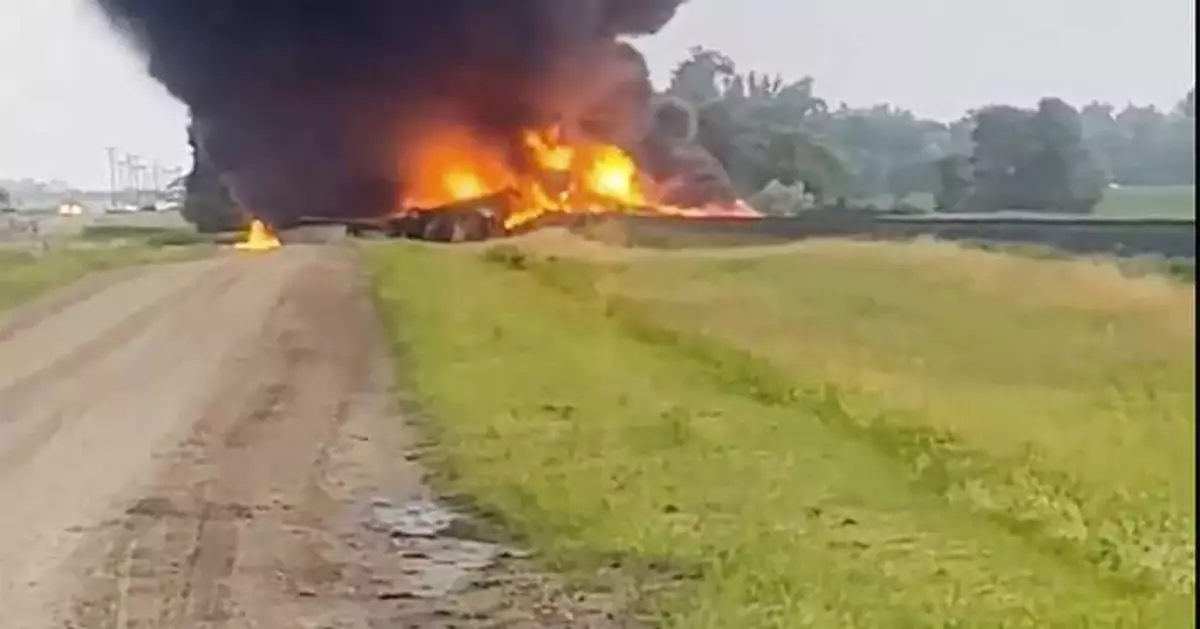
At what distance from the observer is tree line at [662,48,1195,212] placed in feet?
5.59

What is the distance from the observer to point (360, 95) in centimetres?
236

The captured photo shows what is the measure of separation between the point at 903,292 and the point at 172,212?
1.14 metres

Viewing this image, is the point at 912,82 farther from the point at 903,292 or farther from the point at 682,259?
the point at 682,259

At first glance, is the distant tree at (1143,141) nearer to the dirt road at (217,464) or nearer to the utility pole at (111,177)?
the dirt road at (217,464)

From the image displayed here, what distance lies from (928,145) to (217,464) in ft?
3.63

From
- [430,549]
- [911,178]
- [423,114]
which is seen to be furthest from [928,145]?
[423,114]

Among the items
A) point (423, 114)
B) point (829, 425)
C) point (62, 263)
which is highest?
point (423, 114)

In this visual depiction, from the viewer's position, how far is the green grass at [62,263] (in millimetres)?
2068

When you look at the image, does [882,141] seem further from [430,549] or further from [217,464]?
[217,464]

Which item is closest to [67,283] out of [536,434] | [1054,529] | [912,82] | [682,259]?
[536,434]

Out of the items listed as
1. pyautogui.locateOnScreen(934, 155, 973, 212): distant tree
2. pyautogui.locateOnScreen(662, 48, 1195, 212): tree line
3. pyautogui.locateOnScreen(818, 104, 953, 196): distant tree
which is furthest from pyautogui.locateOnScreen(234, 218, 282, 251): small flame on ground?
pyautogui.locateOnScreen(934, 155, 973, 212): distant tree

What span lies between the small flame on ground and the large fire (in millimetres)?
227

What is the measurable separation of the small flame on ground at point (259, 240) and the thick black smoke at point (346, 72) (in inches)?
1.6

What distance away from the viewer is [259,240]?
2135 mm
